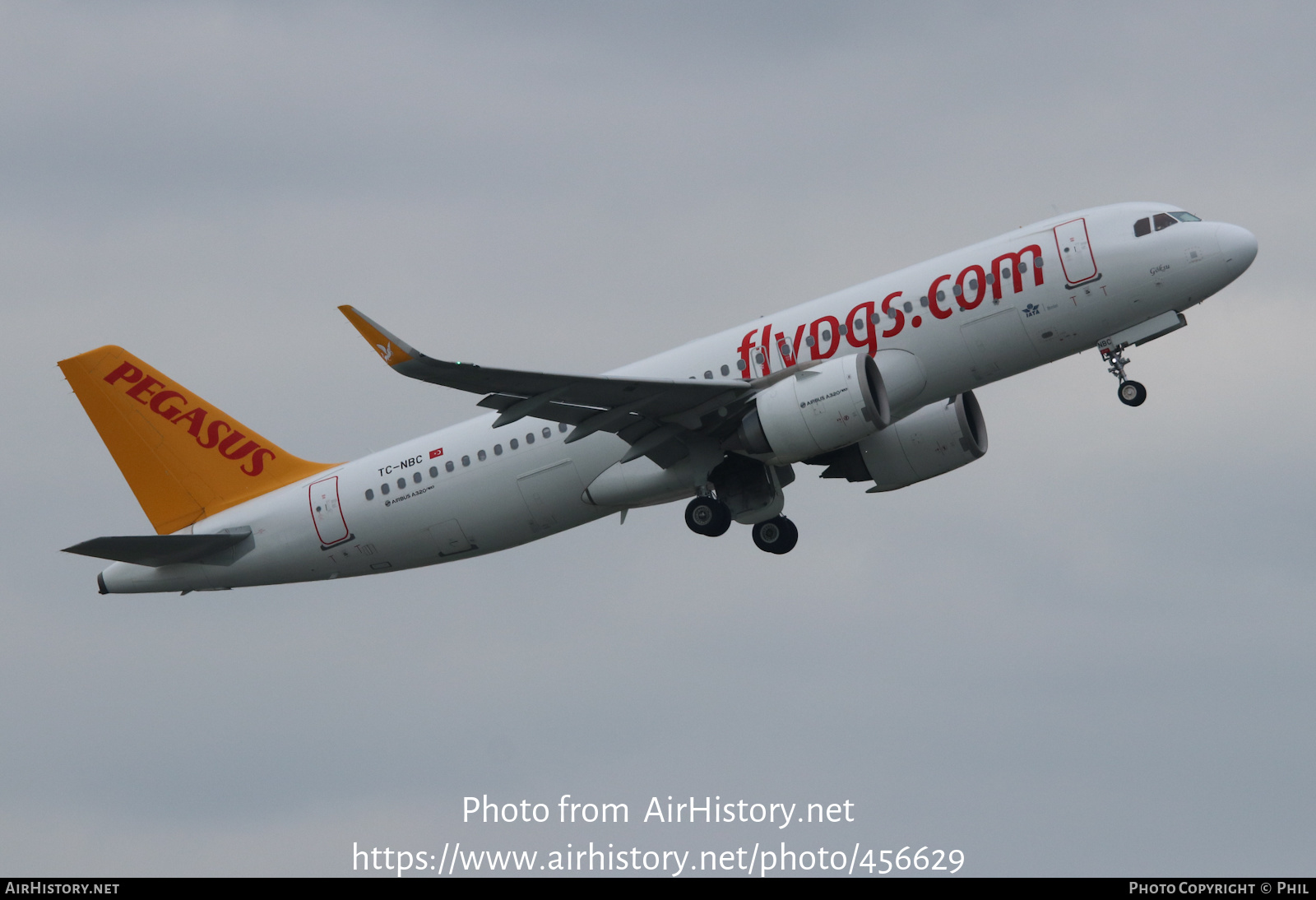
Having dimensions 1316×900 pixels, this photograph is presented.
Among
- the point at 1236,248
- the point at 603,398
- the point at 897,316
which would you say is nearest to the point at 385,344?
the point at 603,398

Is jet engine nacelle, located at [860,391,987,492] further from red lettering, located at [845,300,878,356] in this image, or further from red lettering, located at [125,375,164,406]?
red lettering, located at [125,375,164,406]

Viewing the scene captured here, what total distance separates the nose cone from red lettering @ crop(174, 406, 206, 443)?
26235mm

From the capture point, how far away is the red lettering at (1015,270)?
1420 inches

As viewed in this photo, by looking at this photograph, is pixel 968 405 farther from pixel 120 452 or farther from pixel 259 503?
pixel 120 452

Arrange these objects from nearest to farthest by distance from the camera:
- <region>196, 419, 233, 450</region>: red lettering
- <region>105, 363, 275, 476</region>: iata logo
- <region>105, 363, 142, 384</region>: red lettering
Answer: <region>105, 363, 275, 476</region>: iata logo
<region>196, 419, 233, 450</region>: red lettering
<region>105, 363, 142, 384</region>: red lettering

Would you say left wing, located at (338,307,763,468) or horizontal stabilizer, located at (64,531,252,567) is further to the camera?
horizontal stabilizer, located at (64,531,252,567)

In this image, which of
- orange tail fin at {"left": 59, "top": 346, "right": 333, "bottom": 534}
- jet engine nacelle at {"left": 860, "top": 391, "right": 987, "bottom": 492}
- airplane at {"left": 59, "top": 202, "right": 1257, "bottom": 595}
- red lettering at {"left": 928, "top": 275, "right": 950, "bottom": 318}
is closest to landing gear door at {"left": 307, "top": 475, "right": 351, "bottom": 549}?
airplane at {"left": 59, "top": 202, "right": 1257, "bottom": 595}

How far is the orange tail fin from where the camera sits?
1682 inches

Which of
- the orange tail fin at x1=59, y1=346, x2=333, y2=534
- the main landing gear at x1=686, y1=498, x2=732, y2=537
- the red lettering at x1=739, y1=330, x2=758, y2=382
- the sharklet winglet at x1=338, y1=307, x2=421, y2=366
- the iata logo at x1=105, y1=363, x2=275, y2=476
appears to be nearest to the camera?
the sharklet winglet at x1=338, y1=307, x2=421, y2=366

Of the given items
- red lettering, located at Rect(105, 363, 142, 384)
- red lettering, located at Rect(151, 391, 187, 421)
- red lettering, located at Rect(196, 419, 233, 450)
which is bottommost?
red lettering, located at Rect(196, 419, 233, 450)

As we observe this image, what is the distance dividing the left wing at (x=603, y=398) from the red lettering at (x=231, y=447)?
33.8 ft

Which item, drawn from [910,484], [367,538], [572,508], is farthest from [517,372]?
[910,484]

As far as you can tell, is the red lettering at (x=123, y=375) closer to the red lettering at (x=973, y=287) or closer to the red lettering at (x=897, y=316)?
the red lettering at (x=897, y=316)

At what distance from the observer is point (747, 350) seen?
124 feet
